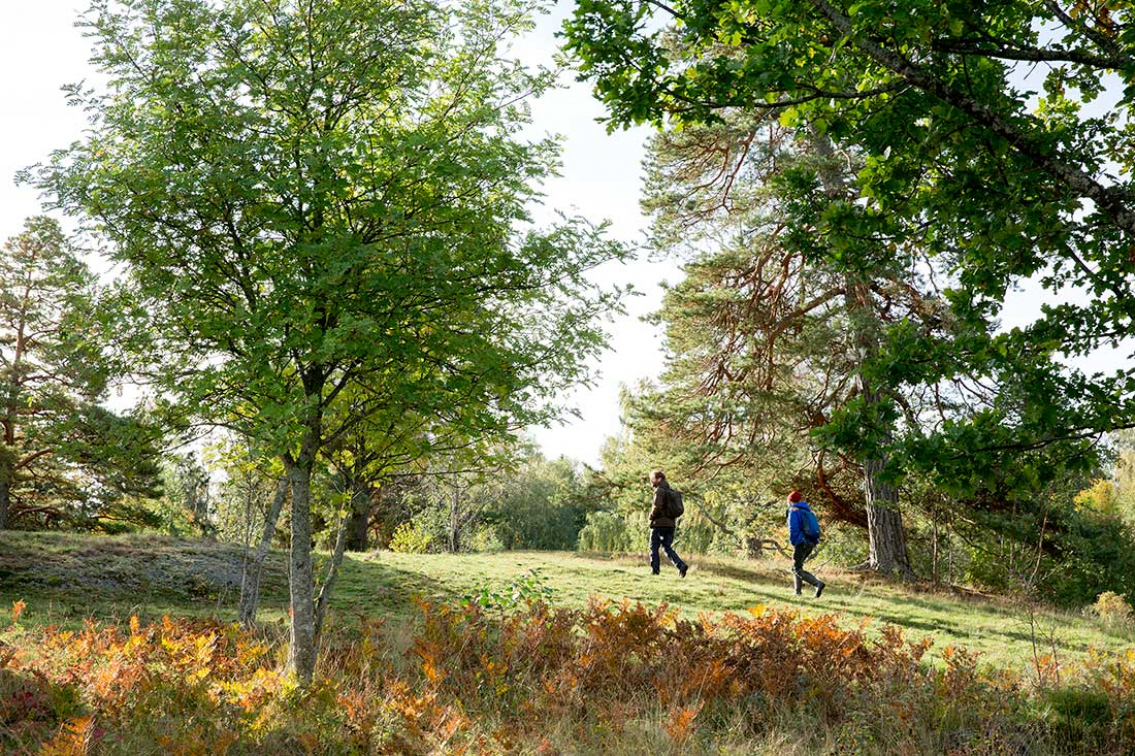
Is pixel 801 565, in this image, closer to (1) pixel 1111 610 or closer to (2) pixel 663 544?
(2) pixel 663 544

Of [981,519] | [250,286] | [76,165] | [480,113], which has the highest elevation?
[480,113]

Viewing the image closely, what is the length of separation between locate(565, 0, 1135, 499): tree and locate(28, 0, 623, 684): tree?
57.6 inches

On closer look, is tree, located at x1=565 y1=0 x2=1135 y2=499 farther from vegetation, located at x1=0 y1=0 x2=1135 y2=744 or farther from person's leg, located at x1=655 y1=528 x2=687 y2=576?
person's leg, located at x1=655 y1=528 x2=687 y2=576

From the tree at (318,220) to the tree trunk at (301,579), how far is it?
2 centimetres

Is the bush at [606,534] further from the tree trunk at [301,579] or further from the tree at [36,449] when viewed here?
the tree trunk at [301,579]

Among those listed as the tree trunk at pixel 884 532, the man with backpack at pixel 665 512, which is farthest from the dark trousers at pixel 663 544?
the tree trunk at pixel 884 532

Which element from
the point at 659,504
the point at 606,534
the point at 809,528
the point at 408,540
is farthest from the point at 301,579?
the point at 606,534

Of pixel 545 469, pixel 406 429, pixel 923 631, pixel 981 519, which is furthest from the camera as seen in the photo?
pixel 545 469

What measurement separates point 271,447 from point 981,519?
14.6 m

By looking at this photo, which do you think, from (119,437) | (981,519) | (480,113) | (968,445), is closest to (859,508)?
(981,519)

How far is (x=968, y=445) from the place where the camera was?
16.0ft

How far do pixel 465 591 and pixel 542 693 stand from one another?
197 inches

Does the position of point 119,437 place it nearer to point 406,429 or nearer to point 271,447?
point 271,447

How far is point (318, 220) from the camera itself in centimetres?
581
